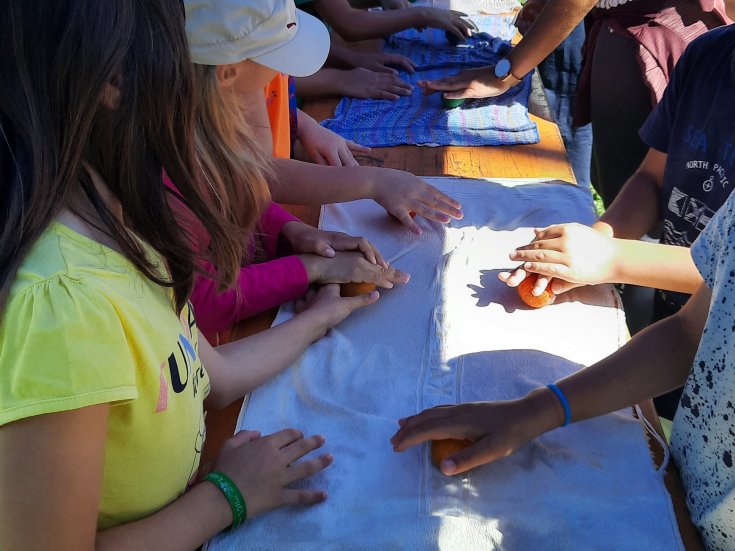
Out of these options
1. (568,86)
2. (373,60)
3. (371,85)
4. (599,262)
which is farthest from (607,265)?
(568,86)

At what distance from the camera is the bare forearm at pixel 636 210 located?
134cm

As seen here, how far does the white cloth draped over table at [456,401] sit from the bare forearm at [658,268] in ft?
0.17

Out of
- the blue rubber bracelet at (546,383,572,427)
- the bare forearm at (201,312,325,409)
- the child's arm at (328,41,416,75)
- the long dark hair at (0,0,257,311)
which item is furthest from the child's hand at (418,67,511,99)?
the long dark hair at (0,0,257,311)

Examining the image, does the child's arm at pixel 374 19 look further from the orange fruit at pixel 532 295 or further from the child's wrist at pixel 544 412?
the child's wrist at pixel 544 412

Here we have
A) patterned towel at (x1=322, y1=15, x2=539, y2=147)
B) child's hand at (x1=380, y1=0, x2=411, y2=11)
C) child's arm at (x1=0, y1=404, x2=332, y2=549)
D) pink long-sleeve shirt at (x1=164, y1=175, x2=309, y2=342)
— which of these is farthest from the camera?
child's hand at (x1=380, y1=0, x2=411, y2=11)

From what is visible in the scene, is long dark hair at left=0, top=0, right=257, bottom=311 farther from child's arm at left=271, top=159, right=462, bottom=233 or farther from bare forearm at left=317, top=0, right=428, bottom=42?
bare forearm at left=317, top=0, right=428, bottom=42

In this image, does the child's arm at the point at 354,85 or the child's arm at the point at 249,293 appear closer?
the child's arm at the point at 249,293

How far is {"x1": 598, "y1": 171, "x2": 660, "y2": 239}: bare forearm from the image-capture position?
1.34 m

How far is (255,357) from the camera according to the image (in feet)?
3.34

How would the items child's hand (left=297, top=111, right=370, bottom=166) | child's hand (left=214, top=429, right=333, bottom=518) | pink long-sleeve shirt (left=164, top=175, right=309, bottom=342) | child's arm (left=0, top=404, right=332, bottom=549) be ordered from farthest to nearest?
1. child's hand (left=297, top=111, right=370, bottom=166)
2. pink long-sleeve shirt (left=164, top=175, right=309, bottom=342)
3. child's hand (left=214, top=429, right=333, bottom=518)
4. child's arm (left=0, top=404, right=332, bottom=549)

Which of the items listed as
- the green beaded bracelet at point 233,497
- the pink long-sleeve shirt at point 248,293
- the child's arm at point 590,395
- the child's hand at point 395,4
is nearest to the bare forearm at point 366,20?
A: the child's hand at point 395,4

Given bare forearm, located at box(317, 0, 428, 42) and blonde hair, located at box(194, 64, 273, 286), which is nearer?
blonde hair, located at box(194, 64, 273, 286)

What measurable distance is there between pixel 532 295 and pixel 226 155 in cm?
53

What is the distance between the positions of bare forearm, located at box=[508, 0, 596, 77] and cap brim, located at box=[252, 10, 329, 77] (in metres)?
0.75
